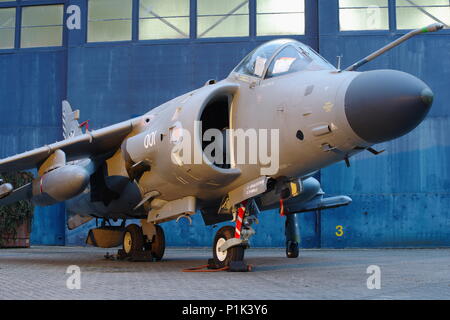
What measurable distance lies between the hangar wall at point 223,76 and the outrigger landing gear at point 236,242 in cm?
1054

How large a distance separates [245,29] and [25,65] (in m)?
8.23

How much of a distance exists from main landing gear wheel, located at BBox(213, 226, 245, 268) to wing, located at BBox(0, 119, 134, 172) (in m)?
3.32

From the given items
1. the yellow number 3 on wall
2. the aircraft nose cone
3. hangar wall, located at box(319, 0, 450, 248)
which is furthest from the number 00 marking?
the yellow number 3 on wall

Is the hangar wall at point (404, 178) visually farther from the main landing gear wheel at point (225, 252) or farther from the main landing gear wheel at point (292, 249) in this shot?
the main landing gear wheel at point (225, 252)

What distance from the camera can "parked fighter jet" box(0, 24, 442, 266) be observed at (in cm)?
684

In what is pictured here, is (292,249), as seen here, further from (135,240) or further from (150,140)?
(150,140)

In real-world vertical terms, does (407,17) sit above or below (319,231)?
above

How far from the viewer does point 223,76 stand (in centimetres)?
1977

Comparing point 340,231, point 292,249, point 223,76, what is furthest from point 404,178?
point 292,249

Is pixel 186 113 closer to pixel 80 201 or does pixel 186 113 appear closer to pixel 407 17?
pixel 80 201

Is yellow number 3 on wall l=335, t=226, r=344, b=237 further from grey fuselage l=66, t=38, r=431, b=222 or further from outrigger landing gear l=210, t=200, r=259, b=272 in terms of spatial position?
outrigger landing gear l=210, t=200, r=259, b=272
